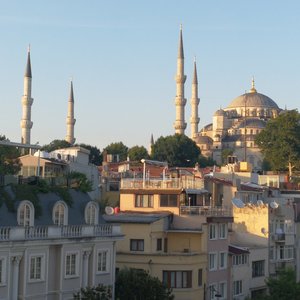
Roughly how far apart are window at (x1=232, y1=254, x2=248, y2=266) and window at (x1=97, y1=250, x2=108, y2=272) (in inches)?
379

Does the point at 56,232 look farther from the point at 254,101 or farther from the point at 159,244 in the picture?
the point at 254,101

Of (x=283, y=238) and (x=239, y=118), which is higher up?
(x=239, y=118)

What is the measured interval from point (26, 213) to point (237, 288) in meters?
14.9

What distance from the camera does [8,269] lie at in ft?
84.4

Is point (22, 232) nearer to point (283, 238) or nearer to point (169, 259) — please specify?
point (169, 259)

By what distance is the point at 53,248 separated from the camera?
27.5 metres

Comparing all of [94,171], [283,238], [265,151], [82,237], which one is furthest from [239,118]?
[82,237]

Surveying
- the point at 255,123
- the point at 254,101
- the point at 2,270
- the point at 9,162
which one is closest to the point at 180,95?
the point at 255,123

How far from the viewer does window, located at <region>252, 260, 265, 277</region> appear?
40781 millimetres

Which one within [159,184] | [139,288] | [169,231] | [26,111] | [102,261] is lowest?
[139,288]

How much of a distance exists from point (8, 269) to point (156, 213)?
460 inches

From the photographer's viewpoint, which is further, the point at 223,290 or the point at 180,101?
the point at 180,101

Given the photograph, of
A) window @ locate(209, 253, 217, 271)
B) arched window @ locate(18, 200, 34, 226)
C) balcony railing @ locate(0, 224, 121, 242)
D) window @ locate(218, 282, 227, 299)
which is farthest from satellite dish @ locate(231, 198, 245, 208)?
arched window @ locate(18, 200, 34, 226)

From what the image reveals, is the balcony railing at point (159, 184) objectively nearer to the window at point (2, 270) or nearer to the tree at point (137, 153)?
the window at point (2, 270)
